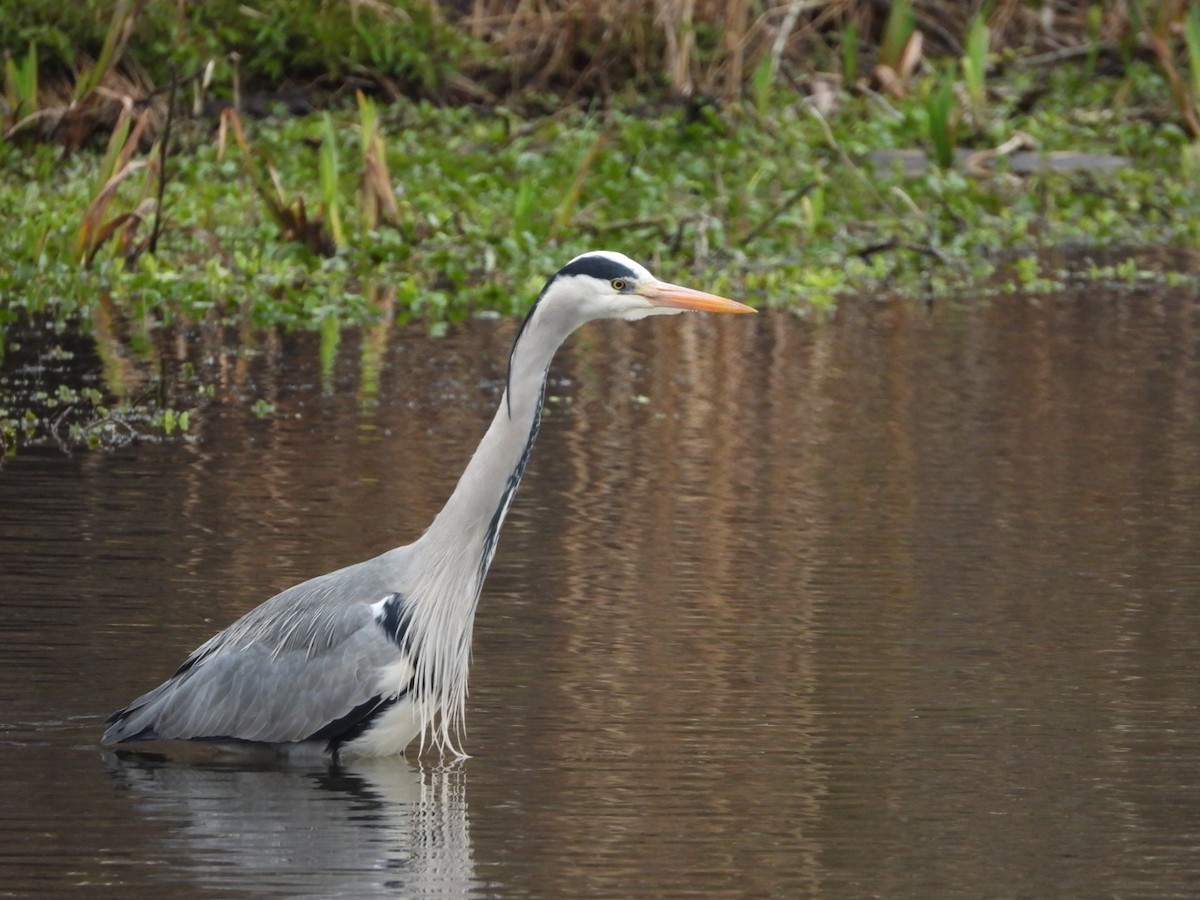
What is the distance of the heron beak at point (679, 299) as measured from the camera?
6133mm

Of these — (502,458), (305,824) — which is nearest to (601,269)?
(502,458)

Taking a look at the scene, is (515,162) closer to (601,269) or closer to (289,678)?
(601,269)

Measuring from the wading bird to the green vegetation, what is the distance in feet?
12.4

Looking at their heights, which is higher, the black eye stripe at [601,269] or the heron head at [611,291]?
the black eye stripe at [601,269]

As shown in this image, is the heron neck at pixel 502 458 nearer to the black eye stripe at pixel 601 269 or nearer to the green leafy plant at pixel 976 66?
the black eye stripe at pixel 601 269

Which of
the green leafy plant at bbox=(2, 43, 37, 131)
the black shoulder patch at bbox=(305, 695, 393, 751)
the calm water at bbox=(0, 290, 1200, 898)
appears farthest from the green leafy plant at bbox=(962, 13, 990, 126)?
the black shoulder patch at bbox=(305, 695, 393, 751)

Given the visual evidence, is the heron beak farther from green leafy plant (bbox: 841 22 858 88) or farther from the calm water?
green leafy plant (bbox: 841 22 858 88)

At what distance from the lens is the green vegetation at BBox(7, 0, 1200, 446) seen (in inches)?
520

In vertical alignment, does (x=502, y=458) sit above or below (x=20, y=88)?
below

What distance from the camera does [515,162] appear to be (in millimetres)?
16797

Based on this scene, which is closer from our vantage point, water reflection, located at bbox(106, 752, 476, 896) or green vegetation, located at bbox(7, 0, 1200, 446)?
water reflection, located at bbox(106, 752, 476, 896)

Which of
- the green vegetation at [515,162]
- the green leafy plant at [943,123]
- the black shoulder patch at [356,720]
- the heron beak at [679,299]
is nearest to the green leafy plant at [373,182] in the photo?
the green vegetation at [515,162]

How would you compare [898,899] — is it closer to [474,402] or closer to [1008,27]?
[474,402]

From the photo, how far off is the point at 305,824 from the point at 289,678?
0.64 meters
